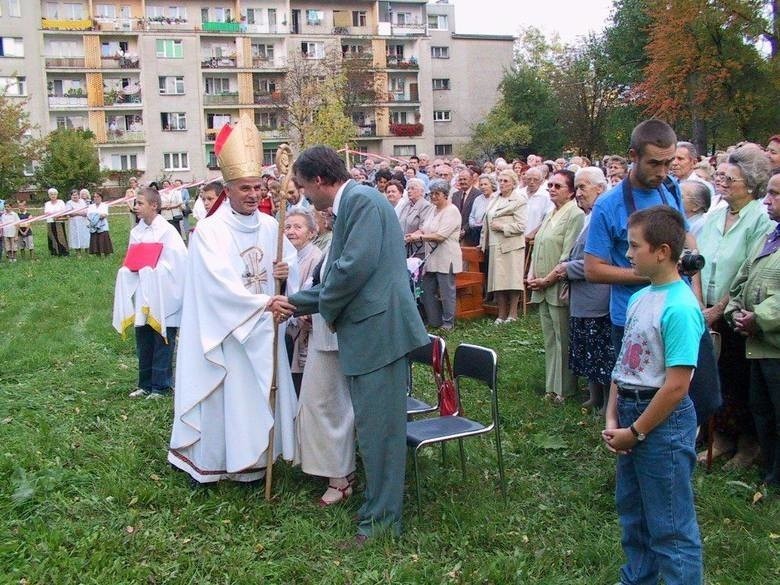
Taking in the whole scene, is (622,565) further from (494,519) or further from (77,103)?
(77,103)

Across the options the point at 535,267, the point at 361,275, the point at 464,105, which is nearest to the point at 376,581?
the point at 361,275

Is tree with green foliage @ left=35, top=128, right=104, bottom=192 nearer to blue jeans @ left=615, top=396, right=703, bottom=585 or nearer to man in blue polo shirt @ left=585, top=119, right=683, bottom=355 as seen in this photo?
man in blue polo shirt @ left=585, top=119, right=683, bottom=355

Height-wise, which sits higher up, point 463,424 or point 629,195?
point 629,195

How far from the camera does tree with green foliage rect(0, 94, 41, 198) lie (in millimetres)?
36656

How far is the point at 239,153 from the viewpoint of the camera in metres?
5.12

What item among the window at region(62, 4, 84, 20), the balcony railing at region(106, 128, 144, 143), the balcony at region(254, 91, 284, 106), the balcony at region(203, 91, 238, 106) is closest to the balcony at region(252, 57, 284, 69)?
the balcony at region(254, 91, 284, 106)

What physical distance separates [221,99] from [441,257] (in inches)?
1930

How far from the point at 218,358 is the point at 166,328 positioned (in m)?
2.51

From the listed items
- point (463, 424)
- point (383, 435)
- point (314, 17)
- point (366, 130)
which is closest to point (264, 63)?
point (314, 17)

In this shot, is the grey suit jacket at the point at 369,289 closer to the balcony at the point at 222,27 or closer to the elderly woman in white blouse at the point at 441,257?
the elderly woman in white blouse at the point at 441,257

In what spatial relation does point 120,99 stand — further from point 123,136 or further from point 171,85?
point 171,85

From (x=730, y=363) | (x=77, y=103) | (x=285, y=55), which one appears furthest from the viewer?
(x=285, y=55)

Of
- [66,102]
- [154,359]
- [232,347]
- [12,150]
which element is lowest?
[154,359]

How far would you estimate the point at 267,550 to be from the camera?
442 centimetres
